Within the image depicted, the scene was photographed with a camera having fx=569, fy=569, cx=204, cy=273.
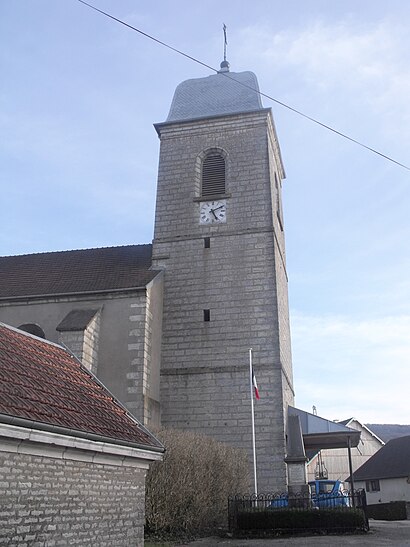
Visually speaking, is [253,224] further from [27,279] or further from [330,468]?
[330,468]

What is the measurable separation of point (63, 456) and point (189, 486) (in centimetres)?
658

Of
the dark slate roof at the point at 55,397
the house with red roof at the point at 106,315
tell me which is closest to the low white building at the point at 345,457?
the house with red roof at the point at 106,315

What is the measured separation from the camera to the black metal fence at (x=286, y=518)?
14.9 m

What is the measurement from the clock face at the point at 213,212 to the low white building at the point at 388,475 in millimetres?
21934

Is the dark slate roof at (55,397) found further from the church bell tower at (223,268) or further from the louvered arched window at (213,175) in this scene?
the louvered arched window at (213,175)

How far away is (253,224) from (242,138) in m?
4.36

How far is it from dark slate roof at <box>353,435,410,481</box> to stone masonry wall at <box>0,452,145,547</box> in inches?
1167

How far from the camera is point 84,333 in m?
18.7

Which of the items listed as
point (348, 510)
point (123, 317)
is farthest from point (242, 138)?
point (348, 510)

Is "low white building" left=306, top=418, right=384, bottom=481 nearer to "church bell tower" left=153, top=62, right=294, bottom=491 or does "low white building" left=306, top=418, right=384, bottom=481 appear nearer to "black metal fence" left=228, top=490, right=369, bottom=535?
"church bell tower" left=153, top=62, right=294, bottom=491

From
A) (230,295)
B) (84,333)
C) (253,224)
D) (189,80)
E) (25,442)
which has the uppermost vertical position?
(189,80)

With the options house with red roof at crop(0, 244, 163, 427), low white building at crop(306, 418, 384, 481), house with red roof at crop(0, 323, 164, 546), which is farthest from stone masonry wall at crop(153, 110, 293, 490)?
low white building at crop(306, 418, 384, 481)

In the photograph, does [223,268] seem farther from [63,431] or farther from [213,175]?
[63,431]

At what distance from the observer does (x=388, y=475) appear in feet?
119
